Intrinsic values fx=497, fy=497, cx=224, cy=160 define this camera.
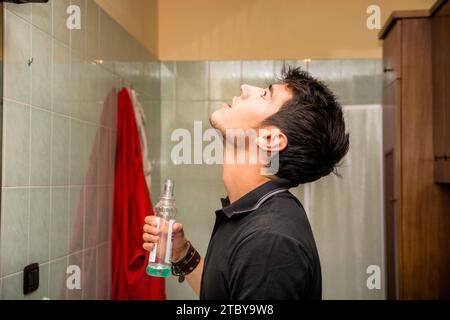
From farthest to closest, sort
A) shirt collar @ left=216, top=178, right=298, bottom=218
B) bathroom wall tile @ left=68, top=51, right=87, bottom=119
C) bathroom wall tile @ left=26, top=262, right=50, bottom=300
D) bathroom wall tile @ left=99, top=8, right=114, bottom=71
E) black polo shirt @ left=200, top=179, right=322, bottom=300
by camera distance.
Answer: bathroom wall tile @ left=99, top=8, right=114, bottom=71
bathroom wall tile @ left=68, top=51, right=87, bottom=119
bathroom wall tile @ left=26, top=262, right=50, bottom=300
shirt collar @ left=216, top=178, right=298, bottom=218
black polo shirt @ left=200, top=179, right=322, bottom=300

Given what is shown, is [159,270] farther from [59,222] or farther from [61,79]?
[61,79]

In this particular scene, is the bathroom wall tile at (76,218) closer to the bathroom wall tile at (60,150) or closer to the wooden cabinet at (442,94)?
the bathroom wall tile at (60,150)

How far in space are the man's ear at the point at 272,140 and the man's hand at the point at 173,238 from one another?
0.19 meters

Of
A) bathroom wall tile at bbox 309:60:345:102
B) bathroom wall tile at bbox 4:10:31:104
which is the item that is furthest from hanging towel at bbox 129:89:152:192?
bathroom wall tile at bbox 309:60:345:102

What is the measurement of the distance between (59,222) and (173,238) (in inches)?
14.0

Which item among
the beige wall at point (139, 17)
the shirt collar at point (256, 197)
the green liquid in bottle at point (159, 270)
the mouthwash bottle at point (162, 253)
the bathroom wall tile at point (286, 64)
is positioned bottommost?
the green liquid in bottle at point (159, 270)

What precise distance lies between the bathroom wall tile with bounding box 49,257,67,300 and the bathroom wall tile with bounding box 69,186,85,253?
0.14 ft

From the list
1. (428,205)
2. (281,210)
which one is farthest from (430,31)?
(281,210)

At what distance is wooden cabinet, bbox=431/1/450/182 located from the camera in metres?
1.23

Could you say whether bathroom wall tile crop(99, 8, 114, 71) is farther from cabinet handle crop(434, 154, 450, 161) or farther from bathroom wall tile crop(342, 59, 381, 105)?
cabinet handle crop(434, 154, 450, 161)

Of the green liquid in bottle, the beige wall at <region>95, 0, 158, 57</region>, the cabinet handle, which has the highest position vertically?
the beige wall at <region>95, 0, 158, 57</region>

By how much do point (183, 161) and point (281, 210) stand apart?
440mm

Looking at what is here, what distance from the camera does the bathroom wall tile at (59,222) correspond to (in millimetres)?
1042

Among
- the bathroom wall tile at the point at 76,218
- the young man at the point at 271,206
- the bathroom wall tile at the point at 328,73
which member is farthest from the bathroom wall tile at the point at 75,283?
the bathroom wall tile at the point at 328,73
